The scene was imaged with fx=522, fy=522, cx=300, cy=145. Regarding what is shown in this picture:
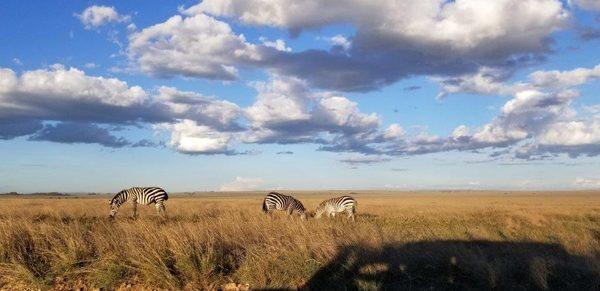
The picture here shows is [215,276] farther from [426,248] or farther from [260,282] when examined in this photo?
[426,248]

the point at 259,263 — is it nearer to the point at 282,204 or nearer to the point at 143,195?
the point at 282,204

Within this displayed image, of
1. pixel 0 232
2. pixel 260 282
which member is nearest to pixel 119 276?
pixel 260 282

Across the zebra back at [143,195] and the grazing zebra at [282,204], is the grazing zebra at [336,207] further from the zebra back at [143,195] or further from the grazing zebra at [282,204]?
the zebra back at [143,195]

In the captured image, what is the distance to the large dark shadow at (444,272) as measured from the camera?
9.98m

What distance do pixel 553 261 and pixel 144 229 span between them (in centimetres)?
946

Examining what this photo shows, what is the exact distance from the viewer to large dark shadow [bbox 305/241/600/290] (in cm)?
998

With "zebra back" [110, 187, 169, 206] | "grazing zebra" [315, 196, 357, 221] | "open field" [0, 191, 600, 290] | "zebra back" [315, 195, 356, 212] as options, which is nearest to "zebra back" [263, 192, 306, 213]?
"grazing zebra" [315, 196, 357, 221]

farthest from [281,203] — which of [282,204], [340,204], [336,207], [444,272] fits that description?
[444,272]

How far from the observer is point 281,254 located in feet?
35.5

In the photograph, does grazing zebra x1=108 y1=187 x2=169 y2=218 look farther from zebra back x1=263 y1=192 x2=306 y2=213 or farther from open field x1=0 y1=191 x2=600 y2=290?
open field x1=0 y1=191 x2=600 y2=290

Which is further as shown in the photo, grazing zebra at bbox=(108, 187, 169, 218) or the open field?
grazing zebra at bbox=(108, 187, 169, 218)

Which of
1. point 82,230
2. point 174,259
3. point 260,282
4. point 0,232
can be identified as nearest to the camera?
point 260,282

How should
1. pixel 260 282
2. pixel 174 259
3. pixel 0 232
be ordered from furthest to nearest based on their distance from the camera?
1. pixel 0 232
2. pixel 174 259
3. pixel 260 282

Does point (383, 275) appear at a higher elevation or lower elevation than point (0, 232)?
lower
